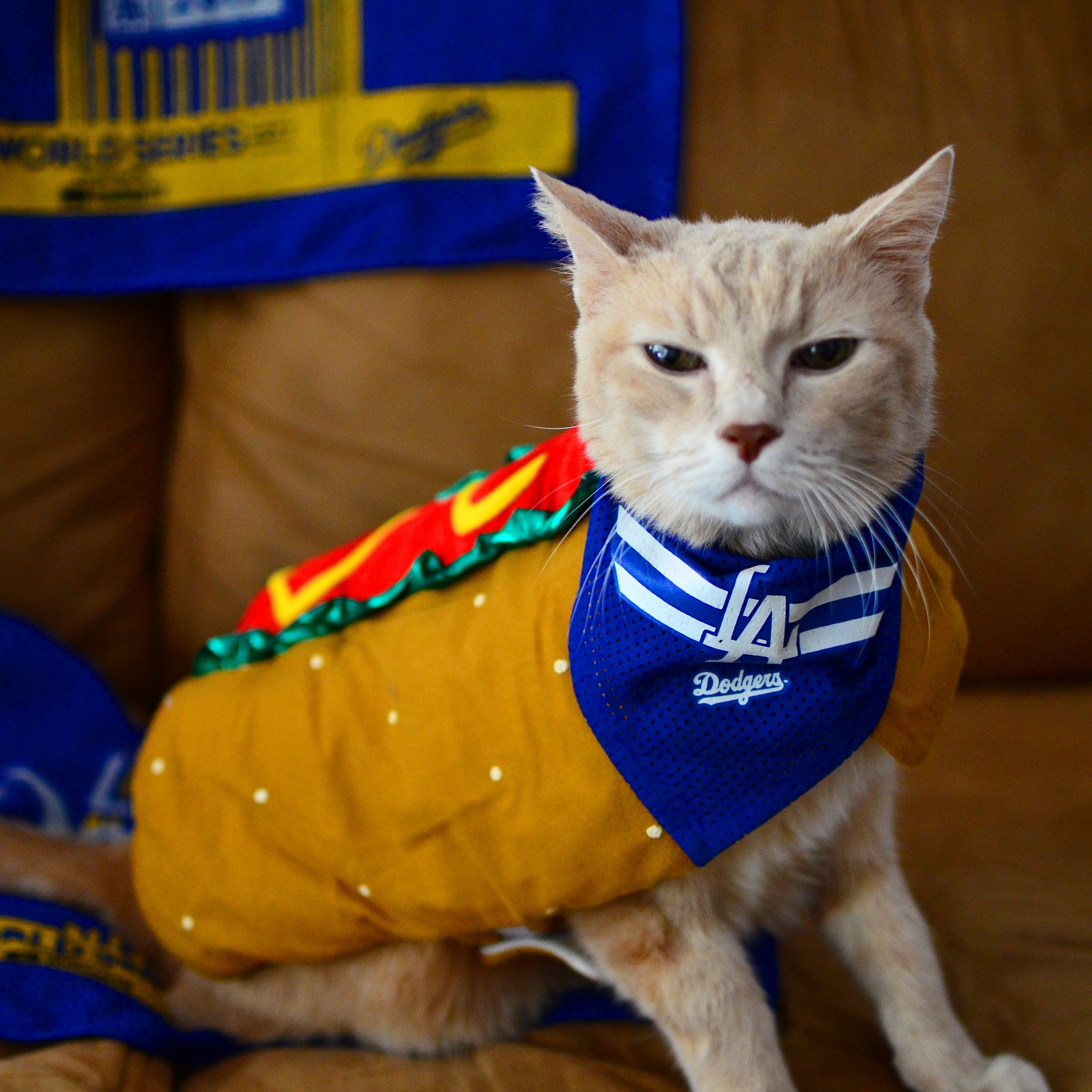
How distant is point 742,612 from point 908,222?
1.16 feet

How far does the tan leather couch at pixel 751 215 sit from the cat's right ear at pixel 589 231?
1.71 feet

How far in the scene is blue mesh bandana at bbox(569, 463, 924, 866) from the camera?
832 millimetres

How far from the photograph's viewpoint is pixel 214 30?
1.40m

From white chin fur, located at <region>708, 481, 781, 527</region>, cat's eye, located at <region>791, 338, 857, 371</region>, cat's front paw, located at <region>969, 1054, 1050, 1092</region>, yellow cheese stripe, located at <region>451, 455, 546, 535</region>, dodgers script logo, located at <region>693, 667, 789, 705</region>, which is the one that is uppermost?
cat's eye, located at <region>791, 338, 857, 371</region>

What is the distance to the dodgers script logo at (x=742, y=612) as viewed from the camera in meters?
0.81

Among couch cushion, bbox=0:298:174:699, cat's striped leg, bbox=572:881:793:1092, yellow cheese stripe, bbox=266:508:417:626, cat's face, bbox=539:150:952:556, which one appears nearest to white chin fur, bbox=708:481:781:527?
cat's face, bbox=539:150:952:556

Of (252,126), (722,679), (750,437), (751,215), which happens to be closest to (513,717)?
(722,679)

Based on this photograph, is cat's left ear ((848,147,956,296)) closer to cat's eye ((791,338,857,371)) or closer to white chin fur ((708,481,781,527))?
cat's eye ((791,338,857,371))

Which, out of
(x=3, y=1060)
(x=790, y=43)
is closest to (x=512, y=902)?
(x=3, y=1060)

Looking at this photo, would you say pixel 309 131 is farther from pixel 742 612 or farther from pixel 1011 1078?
pixel 1011 1078

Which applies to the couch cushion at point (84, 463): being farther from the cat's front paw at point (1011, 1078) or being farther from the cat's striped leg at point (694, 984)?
the cat's front paw at point (1011, 1078)

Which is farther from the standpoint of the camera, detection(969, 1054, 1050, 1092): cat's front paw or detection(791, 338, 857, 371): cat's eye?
detection(969, 1054, 1050, 1092): cat's front paw

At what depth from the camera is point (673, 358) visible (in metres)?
0.84

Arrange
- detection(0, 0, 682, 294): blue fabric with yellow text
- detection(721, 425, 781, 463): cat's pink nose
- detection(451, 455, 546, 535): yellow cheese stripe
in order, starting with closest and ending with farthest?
detection(721, 425, 781, 463): cat's pink nose → detection(451, 455, 546, 535): yellow cheese stripe → detection(0, 0, 682, 294): blue fabric with yellow text
